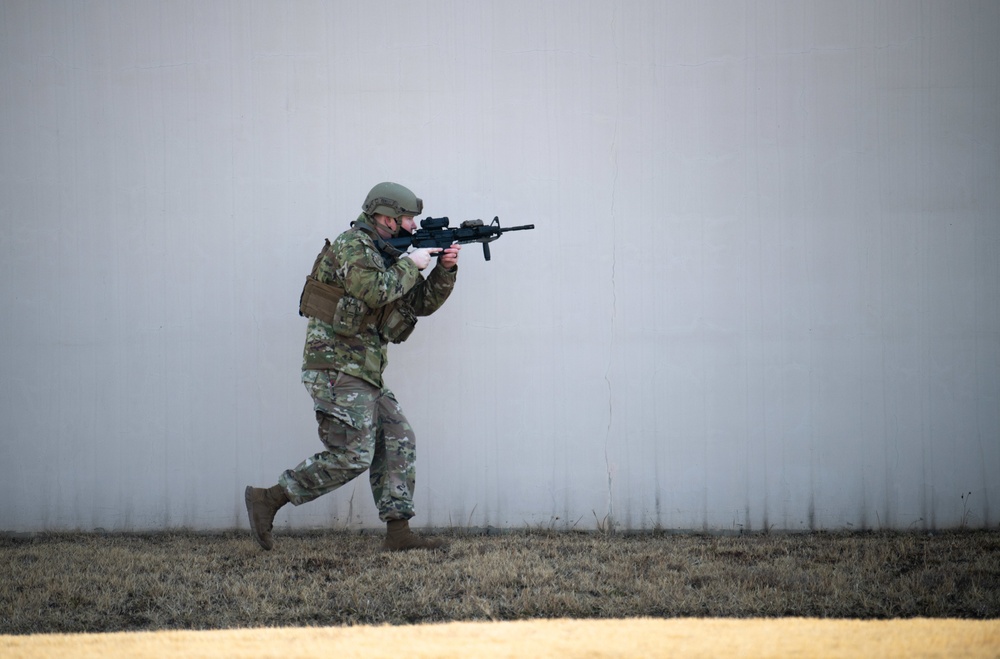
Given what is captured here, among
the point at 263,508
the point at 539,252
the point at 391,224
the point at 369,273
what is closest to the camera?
the point at 369,273

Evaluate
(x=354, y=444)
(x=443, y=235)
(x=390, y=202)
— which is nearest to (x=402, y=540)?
(x=354, y=444)

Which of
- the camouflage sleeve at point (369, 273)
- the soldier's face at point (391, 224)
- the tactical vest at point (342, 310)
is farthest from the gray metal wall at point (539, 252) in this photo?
the camouflage sleeve at point (369, 273)

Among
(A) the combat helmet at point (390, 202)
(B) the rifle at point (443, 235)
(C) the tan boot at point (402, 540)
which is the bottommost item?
(C) the tan boot at point (402, 540)

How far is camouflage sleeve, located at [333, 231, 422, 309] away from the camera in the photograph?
5.26 m

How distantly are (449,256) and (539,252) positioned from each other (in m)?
0.78

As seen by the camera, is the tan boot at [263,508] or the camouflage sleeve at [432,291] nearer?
the tan boot at [263,508]

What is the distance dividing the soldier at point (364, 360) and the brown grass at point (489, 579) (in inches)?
11.5

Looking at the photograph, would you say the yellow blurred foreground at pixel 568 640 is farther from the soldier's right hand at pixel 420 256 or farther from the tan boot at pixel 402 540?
the soldier's right hand at pixel 420 256

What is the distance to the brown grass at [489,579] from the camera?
4246 millimetres

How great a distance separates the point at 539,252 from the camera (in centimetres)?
613

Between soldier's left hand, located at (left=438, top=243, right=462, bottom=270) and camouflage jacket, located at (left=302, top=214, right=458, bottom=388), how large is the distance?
0.04 meters

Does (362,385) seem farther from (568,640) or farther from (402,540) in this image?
(568,640)

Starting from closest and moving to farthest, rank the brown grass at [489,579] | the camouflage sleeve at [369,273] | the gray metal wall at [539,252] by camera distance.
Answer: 1. the brown grass at [489,579]
2. the camouflage sleeve at [369,273]
3. the gray metal wall at [539,252]

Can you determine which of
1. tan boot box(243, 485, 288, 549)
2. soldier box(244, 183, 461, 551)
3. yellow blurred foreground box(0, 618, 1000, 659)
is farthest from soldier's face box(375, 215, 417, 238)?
yellow blurred foreground box(0, 618, 1000, 659)
